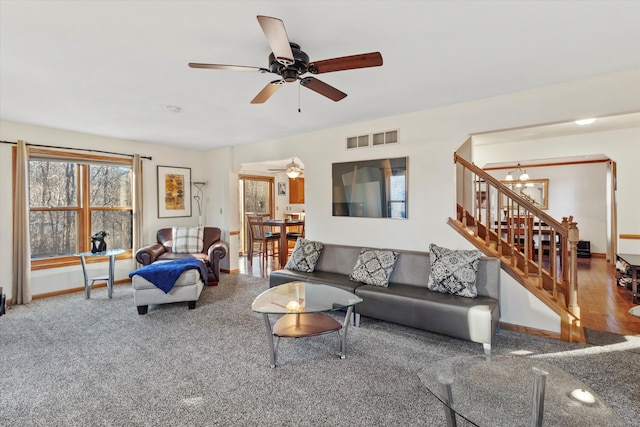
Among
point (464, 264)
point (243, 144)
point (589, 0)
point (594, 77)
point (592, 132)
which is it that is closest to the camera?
point (589, 0)

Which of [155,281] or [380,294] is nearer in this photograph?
[380,294]

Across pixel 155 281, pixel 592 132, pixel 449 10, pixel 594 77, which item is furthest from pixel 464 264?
pixel 592 132

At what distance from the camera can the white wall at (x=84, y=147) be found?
4.20 meters

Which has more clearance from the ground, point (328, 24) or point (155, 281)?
point (328, 24)

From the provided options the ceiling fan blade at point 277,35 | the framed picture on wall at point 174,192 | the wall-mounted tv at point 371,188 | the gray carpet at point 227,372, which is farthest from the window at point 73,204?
the ceiling fan blade at point 277,35

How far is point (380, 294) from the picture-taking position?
327 centimetres

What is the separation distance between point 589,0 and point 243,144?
5.00m

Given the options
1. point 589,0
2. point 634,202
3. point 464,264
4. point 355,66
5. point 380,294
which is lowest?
point 380,294

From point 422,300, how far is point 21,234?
5.14 meters

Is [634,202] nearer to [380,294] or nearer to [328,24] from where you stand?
[380,294]

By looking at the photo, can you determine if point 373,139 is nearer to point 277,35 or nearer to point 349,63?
point 349,63

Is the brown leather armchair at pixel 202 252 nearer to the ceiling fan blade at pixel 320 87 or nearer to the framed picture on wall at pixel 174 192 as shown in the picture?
the framed picture on wall at pixel 174 192

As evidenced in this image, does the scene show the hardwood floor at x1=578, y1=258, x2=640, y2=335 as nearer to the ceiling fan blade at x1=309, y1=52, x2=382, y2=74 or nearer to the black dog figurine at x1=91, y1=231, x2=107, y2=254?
the ceiling fan blade at x1=309, y1=52, x2=382, y2=74

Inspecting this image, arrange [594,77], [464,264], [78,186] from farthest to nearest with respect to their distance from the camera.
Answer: [78,186]
[464,264]
[594,77]
